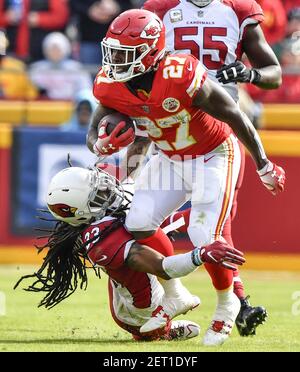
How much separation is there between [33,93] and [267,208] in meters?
3.46

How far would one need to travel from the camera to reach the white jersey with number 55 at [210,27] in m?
6.74

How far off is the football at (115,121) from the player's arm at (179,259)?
2.28 feet

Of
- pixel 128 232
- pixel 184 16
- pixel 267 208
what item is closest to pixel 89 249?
pixel 128 232

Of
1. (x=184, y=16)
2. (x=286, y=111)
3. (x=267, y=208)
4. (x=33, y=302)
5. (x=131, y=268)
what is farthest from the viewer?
(x=286, y=111)

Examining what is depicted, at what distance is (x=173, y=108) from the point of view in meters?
6.00

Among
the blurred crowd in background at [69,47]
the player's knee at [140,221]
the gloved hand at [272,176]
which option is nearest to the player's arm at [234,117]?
the gloved hand at [272,176]

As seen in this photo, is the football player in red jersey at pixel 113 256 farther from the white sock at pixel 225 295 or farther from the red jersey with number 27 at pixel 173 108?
the red jersey with number 27 at pixel 173 108

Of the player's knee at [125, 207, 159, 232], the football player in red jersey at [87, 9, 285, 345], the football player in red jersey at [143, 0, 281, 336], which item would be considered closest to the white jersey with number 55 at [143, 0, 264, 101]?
the football player in red jersey at [143, 0, 281, 336]

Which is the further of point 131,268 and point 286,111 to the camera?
point 286,111

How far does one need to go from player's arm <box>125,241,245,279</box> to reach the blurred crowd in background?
5.00m

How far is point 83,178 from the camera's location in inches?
243

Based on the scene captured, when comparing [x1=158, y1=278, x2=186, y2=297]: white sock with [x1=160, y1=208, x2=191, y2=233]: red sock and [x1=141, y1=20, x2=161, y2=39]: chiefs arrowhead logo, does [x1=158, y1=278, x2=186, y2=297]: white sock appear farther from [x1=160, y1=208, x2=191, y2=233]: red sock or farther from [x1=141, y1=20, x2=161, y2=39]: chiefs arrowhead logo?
[x1=141, y1=20, x2=161, y2=39]: chiefs arrowhead logo
